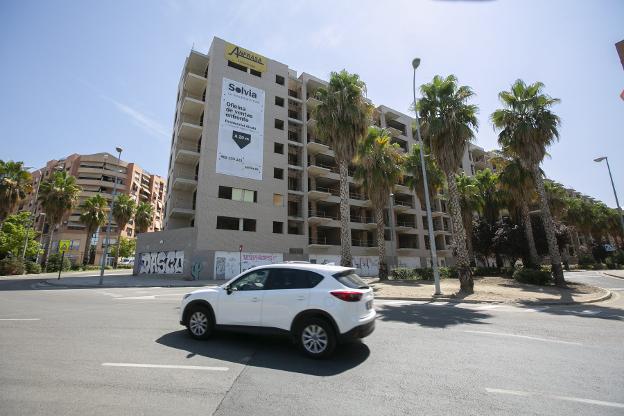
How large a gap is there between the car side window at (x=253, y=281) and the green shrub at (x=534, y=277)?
23138 millimetres

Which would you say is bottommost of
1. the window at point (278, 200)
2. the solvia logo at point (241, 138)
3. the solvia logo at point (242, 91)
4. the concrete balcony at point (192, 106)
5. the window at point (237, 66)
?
the window at point (278, 200)

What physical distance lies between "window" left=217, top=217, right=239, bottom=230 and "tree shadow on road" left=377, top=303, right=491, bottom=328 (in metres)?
23.7

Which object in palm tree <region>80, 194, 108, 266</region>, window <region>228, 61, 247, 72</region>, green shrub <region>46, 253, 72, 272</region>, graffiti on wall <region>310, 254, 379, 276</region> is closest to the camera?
window <region>228, 61, 247, 72</region>

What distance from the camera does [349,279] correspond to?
5930 mm

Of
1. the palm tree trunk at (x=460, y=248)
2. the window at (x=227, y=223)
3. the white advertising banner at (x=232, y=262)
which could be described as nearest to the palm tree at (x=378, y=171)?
the palm tree trunk at (x=460, y=248)

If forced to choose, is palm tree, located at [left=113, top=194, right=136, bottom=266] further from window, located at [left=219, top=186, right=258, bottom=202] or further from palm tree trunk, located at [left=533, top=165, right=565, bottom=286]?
palm tree trunk, located at [left=533, top=165, right=565, bottom=286]

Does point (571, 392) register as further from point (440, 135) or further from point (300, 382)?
point (440, 135)

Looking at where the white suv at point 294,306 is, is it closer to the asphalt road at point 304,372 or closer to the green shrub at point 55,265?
the asphalt road at point 304,372

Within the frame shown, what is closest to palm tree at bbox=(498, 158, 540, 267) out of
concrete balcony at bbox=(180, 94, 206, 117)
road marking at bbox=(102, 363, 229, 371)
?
road marking at bbox=(102, 363, 229, 371)

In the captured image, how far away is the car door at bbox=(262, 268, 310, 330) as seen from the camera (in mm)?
5633

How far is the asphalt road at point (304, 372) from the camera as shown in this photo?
366cm

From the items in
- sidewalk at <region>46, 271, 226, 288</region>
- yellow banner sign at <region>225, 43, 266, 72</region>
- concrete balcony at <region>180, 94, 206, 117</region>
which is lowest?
sidewalk at <region>46, 271, 226, 288</region>

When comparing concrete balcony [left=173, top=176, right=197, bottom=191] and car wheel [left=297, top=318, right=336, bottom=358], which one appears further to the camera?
concrete balcony [left=173, top=176, right=197, bottom=191]

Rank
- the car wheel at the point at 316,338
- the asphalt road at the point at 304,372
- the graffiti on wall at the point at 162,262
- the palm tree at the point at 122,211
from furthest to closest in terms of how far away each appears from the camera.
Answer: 1. the palm tree at the point at 122,211
2. the graffiti on wall at the point at 162,262
3. the car wheel at the point at 316,338
4. the asphalt road at the point at 304,372
